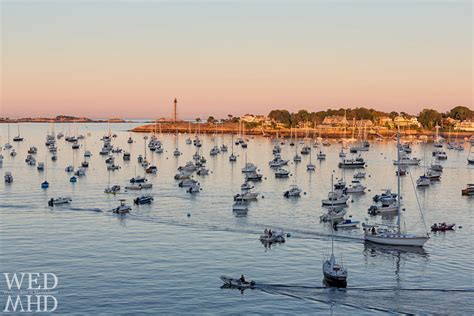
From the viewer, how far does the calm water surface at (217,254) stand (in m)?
38.6

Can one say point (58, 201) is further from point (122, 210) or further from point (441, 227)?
point (441, 227)

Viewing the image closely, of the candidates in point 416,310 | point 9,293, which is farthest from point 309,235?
point 9,293

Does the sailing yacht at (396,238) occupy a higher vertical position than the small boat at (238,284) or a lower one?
higher

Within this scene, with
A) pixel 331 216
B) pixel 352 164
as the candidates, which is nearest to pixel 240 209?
pixel 331 216

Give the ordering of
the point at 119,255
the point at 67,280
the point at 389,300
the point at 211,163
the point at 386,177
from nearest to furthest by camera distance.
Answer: the point at 389,300 < the point at 67,280 < the point at 119,255 < the point at 386,177 < the point at 211,163

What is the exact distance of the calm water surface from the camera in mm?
38594

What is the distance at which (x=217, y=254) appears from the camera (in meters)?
49.8

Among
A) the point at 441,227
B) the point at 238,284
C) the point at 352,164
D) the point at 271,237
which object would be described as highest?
the point at 352,164

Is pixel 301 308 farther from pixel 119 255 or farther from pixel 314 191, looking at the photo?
pixel 314 191

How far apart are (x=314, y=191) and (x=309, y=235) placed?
3153 cm

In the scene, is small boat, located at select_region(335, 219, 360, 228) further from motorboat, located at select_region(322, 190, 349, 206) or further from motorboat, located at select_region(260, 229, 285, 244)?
motorboat, located at select_region(322, 190, 349, 206)

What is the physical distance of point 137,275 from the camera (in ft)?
143

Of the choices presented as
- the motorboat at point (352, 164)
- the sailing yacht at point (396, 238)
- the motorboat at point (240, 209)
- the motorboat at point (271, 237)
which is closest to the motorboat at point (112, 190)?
the motorboat at point (240, 209)

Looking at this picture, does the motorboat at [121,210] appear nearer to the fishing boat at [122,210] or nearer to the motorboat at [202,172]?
the fishing boat at [122,210]
